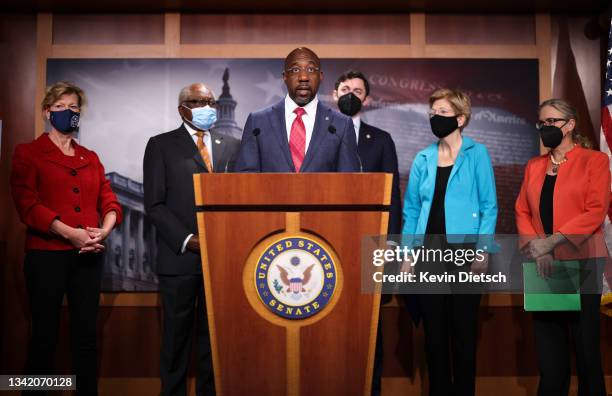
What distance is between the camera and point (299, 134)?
9.12ft

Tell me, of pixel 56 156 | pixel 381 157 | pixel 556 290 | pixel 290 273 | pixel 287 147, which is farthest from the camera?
pixel 381 157

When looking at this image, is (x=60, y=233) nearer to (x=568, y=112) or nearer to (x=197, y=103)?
(x=197, y=103)

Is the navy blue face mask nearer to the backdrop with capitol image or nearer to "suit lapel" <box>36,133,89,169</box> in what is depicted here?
"suit lapel" <box>36,133,89,169</box>

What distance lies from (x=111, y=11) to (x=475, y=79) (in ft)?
8.48

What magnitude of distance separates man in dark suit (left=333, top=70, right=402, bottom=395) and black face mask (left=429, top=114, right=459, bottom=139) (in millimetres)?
395

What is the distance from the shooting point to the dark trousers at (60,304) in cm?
324

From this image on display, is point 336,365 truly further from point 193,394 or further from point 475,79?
point 475,79

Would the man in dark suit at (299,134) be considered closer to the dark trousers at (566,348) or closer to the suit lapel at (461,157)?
the suit lapel at (461,157)

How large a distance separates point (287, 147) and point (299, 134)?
99 mm

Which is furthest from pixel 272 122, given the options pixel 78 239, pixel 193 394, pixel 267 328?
pixel 193 394

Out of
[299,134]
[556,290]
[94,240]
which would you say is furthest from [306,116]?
[556,290]

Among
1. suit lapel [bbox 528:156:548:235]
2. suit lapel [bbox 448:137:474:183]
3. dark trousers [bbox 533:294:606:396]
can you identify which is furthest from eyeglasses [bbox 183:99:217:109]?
dark trousers [bbox 533:294:606:396]

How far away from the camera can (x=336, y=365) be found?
2281 millimetres

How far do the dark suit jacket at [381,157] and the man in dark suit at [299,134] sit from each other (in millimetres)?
887
